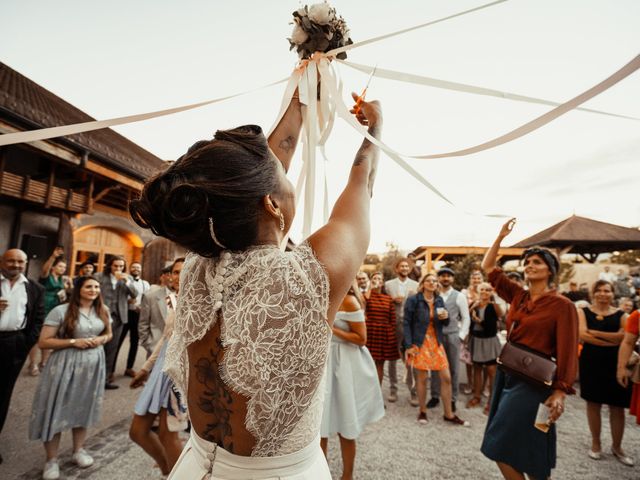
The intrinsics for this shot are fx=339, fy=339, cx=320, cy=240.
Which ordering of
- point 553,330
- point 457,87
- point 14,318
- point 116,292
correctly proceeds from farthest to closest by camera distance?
1. point 116,292
2. point 14,318
3. point 553,330
4. point 457,87

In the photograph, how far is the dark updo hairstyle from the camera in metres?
0.87

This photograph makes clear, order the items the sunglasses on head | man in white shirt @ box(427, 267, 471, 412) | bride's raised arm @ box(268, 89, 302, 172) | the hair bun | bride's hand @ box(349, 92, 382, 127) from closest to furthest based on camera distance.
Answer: the hair bun < bride's hand @ box(349, 92, 382, 127) < bride's raised arm @ box(268, 89, 302, 172) < the sunglasses on head < man in white shirt @ box(427, 267, 471, 412)

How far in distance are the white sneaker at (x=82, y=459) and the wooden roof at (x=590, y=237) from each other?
1599 cm

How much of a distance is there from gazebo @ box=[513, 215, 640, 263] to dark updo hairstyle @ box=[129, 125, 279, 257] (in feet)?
53.1

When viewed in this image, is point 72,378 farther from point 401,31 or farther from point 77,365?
point 401,31

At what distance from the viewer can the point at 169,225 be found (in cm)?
90

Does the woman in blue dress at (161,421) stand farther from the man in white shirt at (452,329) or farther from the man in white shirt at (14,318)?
the man in white shirt at (452,329)

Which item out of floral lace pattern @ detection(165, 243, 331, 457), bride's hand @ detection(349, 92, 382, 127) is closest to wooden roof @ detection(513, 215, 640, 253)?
bride's hand @ detection(349, 92, 382, 127)

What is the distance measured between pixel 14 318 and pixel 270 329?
443cm

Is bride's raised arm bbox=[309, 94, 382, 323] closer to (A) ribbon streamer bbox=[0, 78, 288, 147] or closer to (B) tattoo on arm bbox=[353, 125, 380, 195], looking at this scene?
(B) tattoo on arm bbox=[353, 125, 380, 195]

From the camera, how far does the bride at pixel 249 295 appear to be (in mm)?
899

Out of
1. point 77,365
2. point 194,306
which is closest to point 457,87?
point 194,306

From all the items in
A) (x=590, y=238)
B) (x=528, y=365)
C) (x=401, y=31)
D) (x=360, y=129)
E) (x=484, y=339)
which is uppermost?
(x=590, y=238)

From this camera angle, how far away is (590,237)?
14062 millimetres
